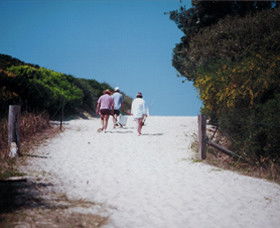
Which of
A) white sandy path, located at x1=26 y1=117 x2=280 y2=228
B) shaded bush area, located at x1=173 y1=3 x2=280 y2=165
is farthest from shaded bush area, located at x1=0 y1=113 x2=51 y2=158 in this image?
shaded bush area, located at x1=173 y1=3 x2=280 y2=165

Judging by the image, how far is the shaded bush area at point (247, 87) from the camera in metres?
8.23

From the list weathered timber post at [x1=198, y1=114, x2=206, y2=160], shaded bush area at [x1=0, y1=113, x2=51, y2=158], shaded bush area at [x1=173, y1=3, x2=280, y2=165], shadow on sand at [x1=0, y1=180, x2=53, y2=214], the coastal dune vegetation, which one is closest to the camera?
shadow on sand at [x1=0, y1=180, x2=53, y2=214]

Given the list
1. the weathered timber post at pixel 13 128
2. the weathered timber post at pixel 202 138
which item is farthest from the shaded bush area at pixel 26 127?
the weathered timber post at pixel 202 138

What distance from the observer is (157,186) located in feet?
21.6

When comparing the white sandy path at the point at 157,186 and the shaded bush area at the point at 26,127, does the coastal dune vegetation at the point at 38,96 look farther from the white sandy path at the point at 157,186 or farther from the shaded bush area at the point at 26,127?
the white sandy path at the point at 157,186

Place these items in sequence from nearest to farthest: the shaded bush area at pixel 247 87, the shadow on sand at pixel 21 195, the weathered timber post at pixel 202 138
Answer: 1. the shadow on sand at pixel 21 195
2. the shaded bush area at pixel 247 87
3. the weathered timber post at pixel 202 138

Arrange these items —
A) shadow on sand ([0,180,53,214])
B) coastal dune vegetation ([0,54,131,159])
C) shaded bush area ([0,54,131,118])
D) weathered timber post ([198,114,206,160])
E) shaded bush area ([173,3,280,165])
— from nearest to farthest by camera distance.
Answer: shadow on sand ([0,180,53,214]) → shaded bush area ([173,3,280,165]) → weathered timber post ([198,114,206,160]) → coastal dune vegetation ([0,54,131,159]) → shaded bush area ([0,54,131,118])

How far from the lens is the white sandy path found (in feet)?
16.1

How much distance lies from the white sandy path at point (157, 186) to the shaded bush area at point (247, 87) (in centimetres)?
127

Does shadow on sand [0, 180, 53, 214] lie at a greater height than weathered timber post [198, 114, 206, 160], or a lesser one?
lesser

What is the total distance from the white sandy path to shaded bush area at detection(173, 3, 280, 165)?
4.17ft

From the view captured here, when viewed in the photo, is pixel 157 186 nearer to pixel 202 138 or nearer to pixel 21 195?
pixel 21 195

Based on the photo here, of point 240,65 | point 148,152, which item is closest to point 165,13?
point 240,65

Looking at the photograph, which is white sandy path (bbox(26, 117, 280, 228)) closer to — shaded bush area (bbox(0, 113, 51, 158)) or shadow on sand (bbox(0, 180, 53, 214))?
shadow on sand (bbox(0, 180, 53, 214))
